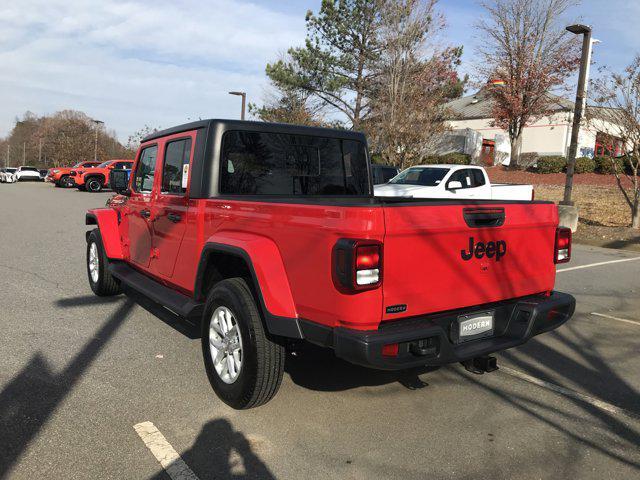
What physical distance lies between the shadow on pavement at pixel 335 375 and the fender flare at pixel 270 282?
79 cm

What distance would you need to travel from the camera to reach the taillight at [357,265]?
269cm

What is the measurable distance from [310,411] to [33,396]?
1888 mm

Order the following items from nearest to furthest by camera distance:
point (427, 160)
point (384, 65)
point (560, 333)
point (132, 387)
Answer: point (132, 387) → point (560, 333) → point (384, 65) → point (427, 160)

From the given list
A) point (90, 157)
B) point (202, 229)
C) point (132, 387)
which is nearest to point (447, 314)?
point (202, 229)

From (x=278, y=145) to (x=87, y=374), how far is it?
231 centimetres

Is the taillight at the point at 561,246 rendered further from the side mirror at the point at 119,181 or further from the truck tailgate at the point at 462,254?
the side mirror at the point at 119,181

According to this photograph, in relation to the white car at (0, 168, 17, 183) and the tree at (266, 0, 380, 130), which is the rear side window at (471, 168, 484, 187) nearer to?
the tree at (266, 0, 380, 130)

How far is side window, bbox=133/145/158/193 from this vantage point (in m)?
5.02

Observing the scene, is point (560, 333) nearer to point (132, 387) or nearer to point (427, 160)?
point (132, 387)

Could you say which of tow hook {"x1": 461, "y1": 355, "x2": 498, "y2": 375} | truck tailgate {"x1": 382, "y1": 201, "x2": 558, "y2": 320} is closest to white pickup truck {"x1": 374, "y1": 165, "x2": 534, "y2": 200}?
truck tailgate {"x1": 382, "y1": 201, "x2": 558, "y2": 320}

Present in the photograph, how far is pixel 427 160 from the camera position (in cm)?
A: 2988

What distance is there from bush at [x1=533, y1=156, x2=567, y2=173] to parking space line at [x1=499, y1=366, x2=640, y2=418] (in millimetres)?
27973

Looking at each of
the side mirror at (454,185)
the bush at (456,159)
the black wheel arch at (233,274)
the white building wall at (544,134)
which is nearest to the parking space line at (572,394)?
the black wheel arch at (233,274)

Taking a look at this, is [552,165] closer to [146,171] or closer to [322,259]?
[146,171]
